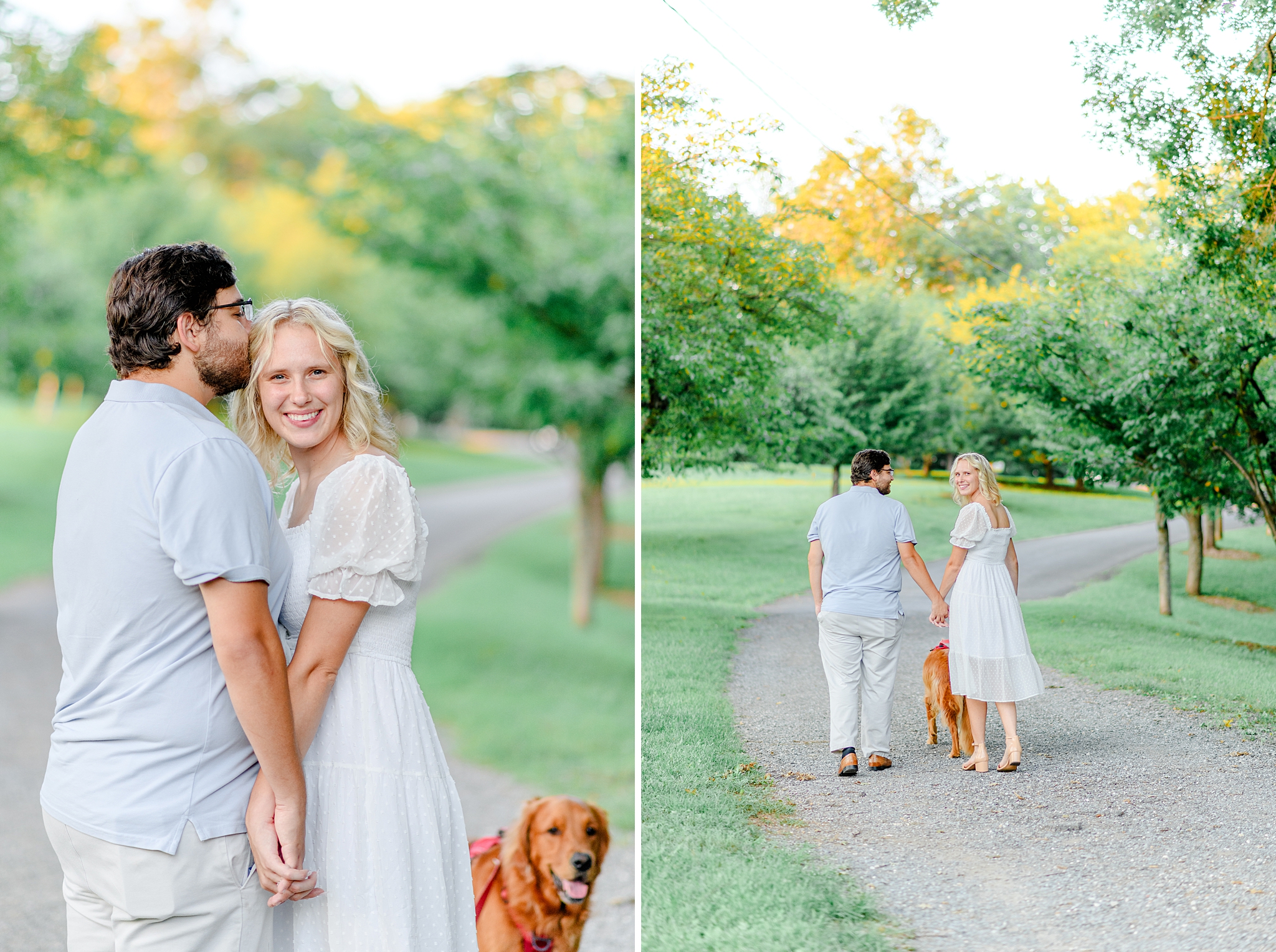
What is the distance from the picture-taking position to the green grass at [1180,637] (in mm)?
2297

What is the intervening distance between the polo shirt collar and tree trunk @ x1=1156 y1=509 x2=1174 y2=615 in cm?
203

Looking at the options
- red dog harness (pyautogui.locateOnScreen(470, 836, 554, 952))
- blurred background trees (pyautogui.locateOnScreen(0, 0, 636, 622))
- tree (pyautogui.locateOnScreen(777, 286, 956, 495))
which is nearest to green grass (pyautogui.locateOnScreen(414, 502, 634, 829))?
blurred background trees (pyautogui.locateOnScreen(0, 0, 636, 622))

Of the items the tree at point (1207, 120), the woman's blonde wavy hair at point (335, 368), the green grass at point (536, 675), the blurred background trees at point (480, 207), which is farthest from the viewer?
the blurred background trees at point (480, 207)

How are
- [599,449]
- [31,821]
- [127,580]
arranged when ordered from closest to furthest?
1. [127,580]
2. [31,821]
3. [599,449]

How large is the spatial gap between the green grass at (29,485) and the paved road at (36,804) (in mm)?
621

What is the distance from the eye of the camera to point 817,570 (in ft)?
8.80

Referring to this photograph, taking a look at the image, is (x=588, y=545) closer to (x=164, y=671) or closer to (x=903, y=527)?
(x=903, y=527)

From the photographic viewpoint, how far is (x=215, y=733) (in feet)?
5.13

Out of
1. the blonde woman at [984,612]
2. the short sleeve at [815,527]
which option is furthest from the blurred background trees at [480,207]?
the blonde woman at [984,612]

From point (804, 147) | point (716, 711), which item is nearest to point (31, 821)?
point (716, 711)

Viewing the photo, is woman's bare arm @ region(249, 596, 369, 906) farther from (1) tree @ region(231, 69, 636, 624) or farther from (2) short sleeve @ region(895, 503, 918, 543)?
(1) tree @ region(231, 69, 636, 624)

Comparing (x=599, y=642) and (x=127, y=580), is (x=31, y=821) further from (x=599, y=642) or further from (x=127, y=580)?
(x=599, y=642)

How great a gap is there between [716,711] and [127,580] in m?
1.64

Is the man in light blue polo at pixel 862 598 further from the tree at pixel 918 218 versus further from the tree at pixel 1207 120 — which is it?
the tree at pixel 1207 120
